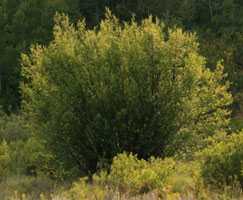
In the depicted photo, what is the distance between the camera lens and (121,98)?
1041 cm

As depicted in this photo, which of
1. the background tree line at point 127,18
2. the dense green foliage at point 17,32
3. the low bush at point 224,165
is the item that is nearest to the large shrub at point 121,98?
the low bush at point 224,165

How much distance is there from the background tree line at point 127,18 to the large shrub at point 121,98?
54.3 feet

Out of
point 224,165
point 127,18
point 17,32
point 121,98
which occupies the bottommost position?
point 224,165

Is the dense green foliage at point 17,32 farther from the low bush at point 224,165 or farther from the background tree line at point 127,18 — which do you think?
the low bush at point 224,165

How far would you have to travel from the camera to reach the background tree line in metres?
30.1

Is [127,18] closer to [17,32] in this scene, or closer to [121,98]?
[17,32]

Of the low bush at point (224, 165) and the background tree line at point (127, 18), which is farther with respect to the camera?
the background tree line at point (127, 18)

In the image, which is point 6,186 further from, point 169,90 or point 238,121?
point 238,121

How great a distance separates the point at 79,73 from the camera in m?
10.6

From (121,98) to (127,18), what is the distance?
29.1 metres

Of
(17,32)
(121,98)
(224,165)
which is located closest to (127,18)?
(17,32)

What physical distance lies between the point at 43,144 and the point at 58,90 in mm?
1845

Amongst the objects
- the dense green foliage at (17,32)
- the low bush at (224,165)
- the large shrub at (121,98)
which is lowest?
the low bush at (224,165)

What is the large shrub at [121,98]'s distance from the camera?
34.2 feet
